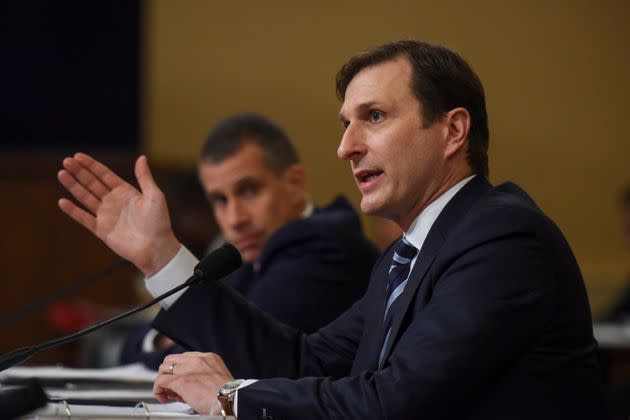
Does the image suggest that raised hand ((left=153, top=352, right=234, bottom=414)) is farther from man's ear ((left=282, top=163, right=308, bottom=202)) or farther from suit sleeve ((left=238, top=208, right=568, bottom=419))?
man's ear ((left=282, top=163, right=308, bottom=202))

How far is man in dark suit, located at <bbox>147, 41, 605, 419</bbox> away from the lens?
1.65m

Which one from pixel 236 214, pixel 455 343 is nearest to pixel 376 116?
pixel 455 343

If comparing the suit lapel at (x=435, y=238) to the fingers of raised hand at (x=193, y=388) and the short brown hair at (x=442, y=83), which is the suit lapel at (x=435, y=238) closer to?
the short brown hair at (x=442, y=83)

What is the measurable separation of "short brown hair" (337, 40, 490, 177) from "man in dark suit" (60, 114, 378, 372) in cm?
57

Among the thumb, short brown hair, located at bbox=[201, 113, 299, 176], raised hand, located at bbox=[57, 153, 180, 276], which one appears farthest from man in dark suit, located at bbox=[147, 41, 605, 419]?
short brown hair, located at bbox=[201, 113, 299, 176]

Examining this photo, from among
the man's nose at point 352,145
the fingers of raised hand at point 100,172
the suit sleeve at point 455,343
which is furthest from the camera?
the fingers of raised hand at point 100,172

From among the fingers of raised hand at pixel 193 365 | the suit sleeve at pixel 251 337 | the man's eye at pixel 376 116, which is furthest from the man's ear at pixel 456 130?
the fingers of raised hand at pixel 193 365

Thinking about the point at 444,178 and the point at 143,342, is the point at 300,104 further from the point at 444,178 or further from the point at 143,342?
the point at 444,178

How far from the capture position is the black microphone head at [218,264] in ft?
6.67

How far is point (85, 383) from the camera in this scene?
2439 mm

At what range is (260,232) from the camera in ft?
10.9

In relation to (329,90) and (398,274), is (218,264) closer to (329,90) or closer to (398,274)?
(398,274)

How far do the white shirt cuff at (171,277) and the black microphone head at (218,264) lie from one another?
15 centimetres

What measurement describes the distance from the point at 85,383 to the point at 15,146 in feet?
15.3
